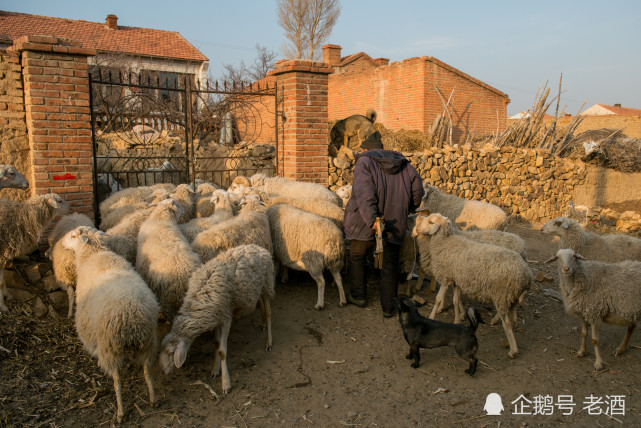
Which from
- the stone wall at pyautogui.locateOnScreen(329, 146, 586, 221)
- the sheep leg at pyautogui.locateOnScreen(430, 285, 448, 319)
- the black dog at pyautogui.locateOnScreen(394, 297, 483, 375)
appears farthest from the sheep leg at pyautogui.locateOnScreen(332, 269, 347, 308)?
the stone wall at pyautogui.locateOnScreen(329, 146, 586, 221)

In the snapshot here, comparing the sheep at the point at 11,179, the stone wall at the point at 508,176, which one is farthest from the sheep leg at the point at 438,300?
the stone wall at the point at 508,176

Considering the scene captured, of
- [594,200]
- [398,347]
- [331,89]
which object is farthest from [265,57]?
[398,347]

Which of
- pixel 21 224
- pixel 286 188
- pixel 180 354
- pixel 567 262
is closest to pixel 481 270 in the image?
pixel 567 262

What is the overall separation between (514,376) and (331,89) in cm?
2193

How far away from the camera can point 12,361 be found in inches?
166

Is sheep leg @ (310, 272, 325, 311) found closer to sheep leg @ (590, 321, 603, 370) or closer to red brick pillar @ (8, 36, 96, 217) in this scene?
sheep leg @ (590, 321, 603, 370)

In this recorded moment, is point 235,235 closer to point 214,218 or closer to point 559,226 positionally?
point 214,218

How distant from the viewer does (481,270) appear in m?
4.67

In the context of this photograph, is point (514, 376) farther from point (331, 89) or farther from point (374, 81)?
point (331, 89)

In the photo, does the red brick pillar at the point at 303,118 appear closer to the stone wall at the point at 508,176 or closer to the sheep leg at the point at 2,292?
the stone wall at the point at 508,176

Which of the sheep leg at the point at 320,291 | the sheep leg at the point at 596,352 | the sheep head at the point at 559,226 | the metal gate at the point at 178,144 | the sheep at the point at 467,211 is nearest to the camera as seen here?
the sheep leg at the point at 596,352

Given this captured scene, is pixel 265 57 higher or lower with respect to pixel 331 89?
higher

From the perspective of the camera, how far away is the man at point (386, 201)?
5.40 m

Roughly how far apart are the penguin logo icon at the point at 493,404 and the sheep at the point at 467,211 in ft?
11.3
